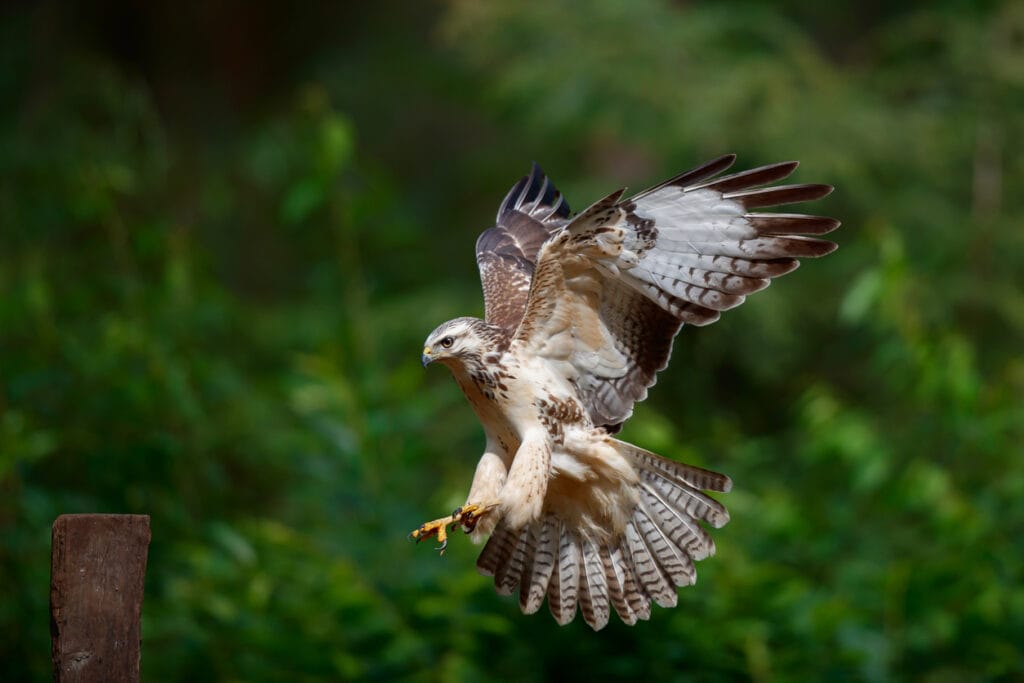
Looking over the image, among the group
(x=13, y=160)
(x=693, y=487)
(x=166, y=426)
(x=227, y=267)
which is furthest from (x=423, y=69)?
(x=693, y=487)

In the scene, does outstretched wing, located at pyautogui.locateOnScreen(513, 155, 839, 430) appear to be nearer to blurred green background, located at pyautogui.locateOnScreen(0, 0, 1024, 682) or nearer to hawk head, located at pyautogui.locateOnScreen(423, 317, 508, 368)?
hawk head, located at pyautogui.locateOnScreen(423, 317, 508, 368)

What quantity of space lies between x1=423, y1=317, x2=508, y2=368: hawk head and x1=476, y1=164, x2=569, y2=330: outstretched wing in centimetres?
27

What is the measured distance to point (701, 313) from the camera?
146 inches

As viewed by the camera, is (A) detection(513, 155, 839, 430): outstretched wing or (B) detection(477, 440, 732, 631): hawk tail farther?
(B) detection(477, 440, 732, 631): hawk tail

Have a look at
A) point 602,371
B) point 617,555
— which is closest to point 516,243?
point 602,371

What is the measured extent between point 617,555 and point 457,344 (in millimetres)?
1028

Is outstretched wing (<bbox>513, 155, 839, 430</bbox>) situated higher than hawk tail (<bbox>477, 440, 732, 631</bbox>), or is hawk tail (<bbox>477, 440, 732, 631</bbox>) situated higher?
outstretched wing (<bbox>513, 155, 839, 430</bbox>)

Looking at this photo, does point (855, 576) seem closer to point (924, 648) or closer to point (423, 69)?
point (924, 648)

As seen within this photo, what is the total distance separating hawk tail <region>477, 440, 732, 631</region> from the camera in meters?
4.03

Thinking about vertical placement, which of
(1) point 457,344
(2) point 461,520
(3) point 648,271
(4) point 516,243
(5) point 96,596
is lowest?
(5) point 96,596

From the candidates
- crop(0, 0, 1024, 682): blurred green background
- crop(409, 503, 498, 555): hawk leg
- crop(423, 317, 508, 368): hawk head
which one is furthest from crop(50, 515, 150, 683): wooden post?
crop(0, 0, 1024, 682): blurred green background

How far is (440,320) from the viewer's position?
8.92 m

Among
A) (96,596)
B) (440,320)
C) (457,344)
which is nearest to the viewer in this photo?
(96,596)

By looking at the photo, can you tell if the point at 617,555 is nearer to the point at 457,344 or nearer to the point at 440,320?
the point at 457,344
